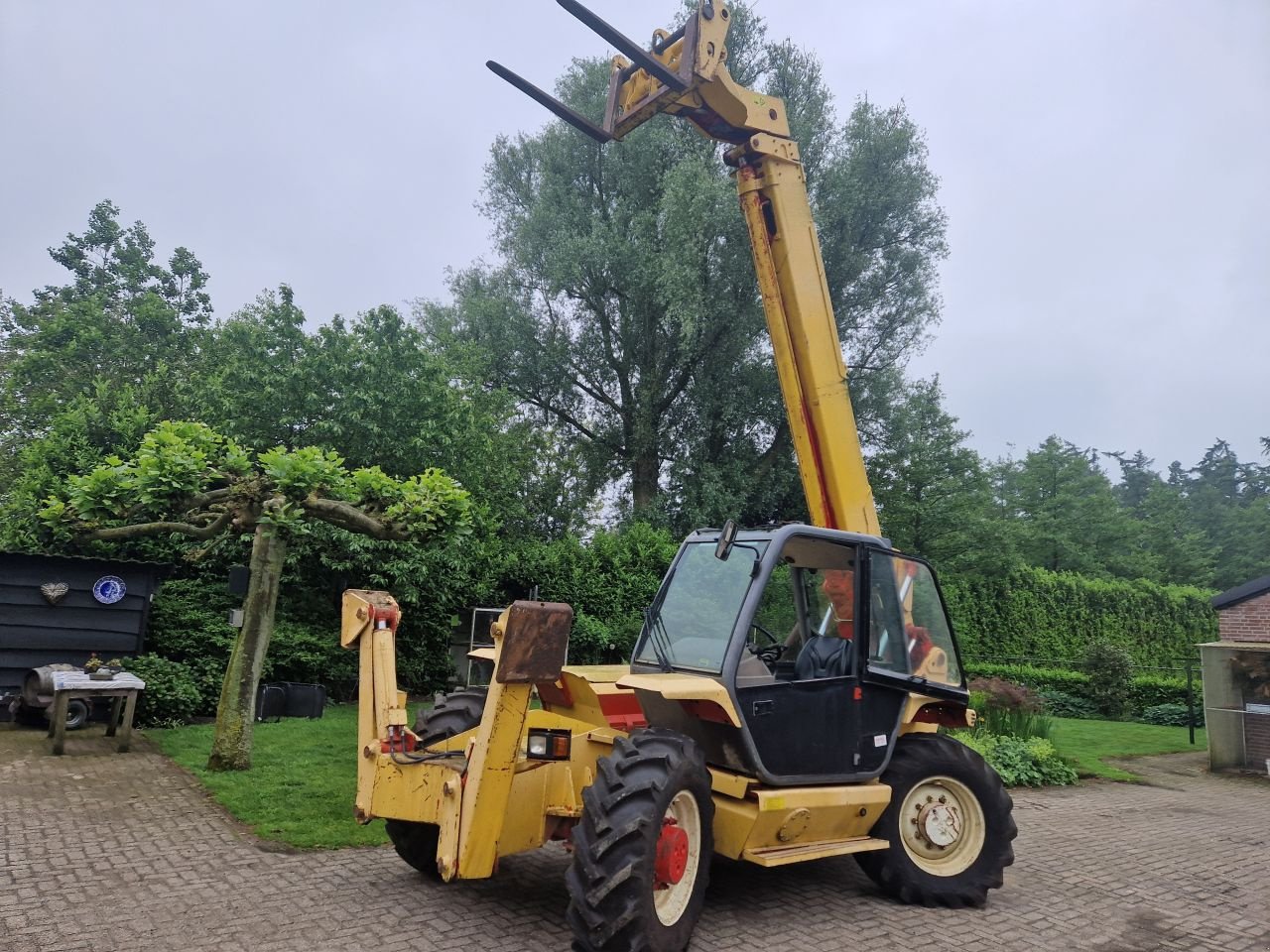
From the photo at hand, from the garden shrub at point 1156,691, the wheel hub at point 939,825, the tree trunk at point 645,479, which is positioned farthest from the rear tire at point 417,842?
the garden shrub at point 1156,691

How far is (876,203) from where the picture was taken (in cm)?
1969

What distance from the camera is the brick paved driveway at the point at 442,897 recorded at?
421cm

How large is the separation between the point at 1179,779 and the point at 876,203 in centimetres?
1328

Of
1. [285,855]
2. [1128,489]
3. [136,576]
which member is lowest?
[285,855]

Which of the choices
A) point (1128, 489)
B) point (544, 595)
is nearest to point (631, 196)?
point (544, 595)

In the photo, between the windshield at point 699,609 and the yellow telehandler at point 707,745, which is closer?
the yellow telehandler at point 707,745

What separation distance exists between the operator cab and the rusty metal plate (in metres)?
0.96

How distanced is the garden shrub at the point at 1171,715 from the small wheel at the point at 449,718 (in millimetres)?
17856

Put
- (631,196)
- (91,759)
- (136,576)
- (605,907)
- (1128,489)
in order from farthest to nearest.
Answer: (1128,489), (631,196), (136,576), (91,759), (605,907)

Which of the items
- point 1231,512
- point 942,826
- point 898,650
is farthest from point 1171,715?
point 1231,512

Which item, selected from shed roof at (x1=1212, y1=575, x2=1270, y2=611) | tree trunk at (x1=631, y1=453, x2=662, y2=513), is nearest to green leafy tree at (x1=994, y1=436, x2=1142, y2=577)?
tree trunk at (x1=631, y1=453, x2=662, y2=513)

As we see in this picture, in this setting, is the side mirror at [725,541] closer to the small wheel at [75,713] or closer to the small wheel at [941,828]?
the small wheel at [941,828]

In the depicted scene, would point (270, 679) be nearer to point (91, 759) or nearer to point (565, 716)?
point (91, 759)

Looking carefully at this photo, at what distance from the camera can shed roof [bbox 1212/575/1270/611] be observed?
12898mm
